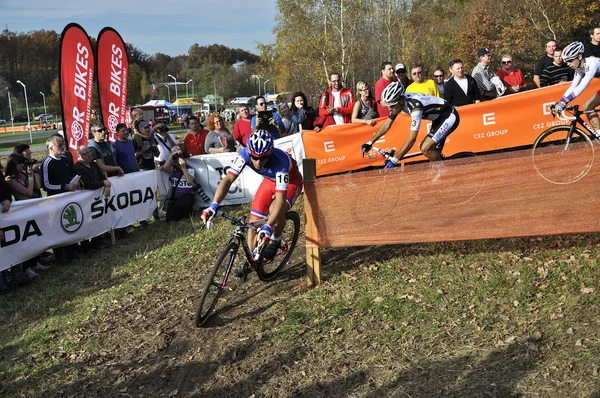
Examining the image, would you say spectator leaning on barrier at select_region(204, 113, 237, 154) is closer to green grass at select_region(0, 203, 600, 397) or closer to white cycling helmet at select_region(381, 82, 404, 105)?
green grass at select_region(0, 203, 600, 397)

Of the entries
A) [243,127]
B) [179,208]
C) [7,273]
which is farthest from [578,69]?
[7,273]

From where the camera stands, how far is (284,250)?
679cm

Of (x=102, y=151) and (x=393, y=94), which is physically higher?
(x=393, y=94)

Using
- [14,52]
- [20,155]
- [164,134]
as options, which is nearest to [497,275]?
[20,155]

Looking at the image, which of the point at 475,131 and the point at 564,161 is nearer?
the point at 564,161

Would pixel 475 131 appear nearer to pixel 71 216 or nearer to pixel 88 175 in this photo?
pixel 88 175

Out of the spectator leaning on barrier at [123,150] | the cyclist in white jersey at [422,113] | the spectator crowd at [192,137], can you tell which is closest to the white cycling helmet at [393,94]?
the cyclist in white jersey at [422,113]

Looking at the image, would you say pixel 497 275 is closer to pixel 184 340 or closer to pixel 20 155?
pixel 184 340

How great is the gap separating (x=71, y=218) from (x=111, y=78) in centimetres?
544

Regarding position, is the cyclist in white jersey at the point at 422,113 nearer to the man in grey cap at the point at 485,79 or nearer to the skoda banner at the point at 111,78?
the man in grey cap at the point at 485,79

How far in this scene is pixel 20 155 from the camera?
8344mm

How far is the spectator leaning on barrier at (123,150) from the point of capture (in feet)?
34.8

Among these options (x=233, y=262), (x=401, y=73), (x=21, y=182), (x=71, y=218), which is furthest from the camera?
(x=401, y=73)

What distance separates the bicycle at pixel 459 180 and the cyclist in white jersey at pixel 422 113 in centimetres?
109
